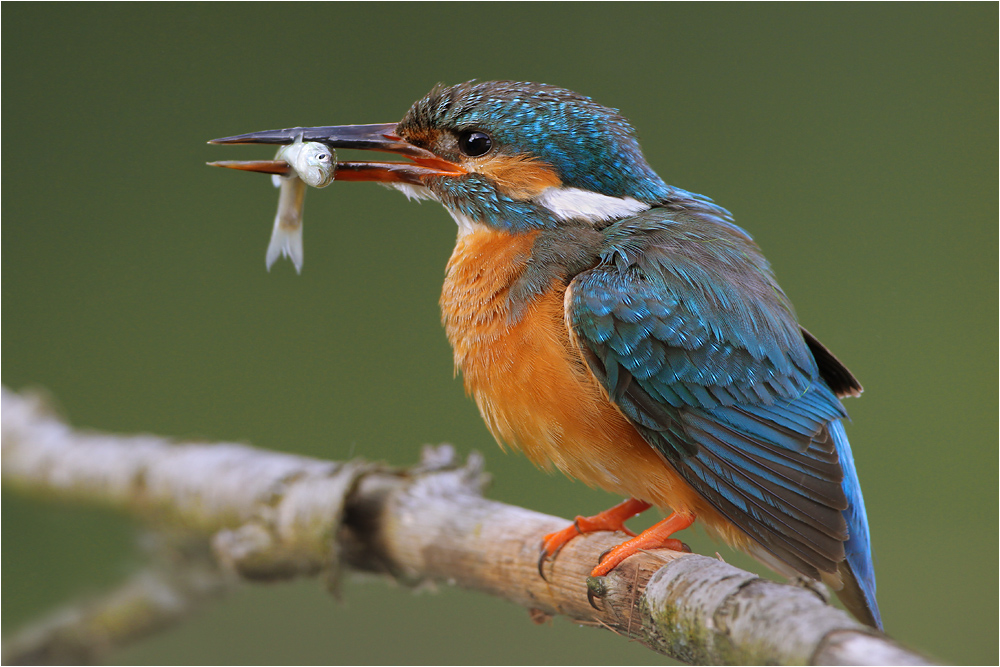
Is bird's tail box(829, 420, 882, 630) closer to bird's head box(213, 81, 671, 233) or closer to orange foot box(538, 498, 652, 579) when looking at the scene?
orange foot box(538, 498, 652, 579)

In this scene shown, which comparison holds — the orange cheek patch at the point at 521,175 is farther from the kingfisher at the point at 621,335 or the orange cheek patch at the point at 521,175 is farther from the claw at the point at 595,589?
the claw at the point at 595,589

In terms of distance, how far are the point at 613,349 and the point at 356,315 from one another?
2.05 m

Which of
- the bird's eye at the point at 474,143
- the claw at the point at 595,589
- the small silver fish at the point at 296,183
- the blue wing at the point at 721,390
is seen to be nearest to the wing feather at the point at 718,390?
the blue wing at the point at 721,390

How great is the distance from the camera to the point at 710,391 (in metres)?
1.34

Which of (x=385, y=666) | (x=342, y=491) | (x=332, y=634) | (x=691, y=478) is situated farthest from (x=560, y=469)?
(x=332, y=634)

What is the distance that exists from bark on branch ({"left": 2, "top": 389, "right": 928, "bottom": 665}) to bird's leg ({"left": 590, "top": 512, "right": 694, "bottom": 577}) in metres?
0.02

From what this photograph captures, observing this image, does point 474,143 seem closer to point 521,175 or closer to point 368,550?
point 521,175

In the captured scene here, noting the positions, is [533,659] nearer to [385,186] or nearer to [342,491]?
[342,491]

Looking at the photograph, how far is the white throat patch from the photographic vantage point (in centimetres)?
151

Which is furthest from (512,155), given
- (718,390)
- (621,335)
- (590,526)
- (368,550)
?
(368,550)

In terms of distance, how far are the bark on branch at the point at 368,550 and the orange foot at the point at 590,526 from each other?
0.02 m

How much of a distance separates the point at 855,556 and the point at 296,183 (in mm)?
1221

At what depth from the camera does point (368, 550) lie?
1.70m

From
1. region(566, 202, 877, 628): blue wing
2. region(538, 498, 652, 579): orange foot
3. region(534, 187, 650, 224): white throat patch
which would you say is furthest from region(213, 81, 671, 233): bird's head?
region(538, 498, 652, 579): orange foot
